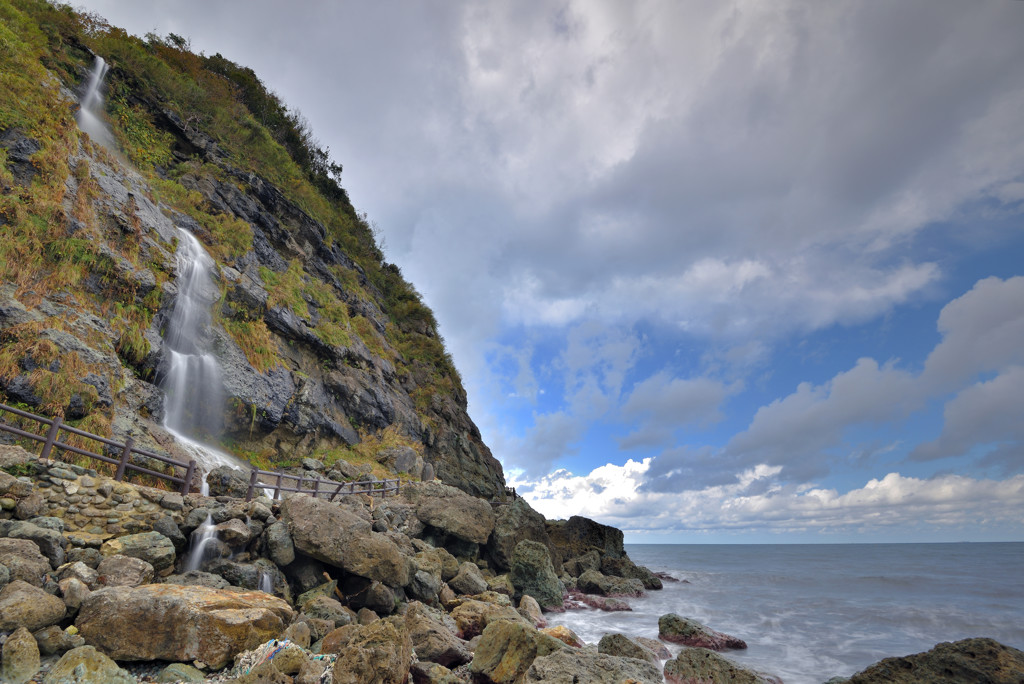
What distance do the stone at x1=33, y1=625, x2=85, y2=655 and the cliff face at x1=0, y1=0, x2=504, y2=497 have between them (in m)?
8.32

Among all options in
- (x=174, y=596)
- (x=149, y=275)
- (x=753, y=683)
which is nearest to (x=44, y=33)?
(x=149, y=275)

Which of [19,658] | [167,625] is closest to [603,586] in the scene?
[167,625]

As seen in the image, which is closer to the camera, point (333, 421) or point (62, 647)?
point (62, 647)

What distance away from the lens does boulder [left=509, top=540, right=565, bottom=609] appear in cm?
1998

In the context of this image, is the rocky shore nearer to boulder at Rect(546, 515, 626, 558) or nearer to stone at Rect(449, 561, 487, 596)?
stone at Rect(449, 561, 487, 596)

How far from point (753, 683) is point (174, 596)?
10.2m

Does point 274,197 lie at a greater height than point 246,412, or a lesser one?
greater

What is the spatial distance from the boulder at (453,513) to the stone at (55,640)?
529 inches

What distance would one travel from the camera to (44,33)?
24031mm

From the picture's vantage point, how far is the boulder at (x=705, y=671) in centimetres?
952

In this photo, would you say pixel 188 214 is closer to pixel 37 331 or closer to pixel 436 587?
pixel 37 331

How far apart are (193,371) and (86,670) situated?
1538cm

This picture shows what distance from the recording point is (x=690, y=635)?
15.7 m

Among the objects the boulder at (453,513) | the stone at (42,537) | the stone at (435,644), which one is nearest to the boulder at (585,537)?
the boulder at (453,513)
